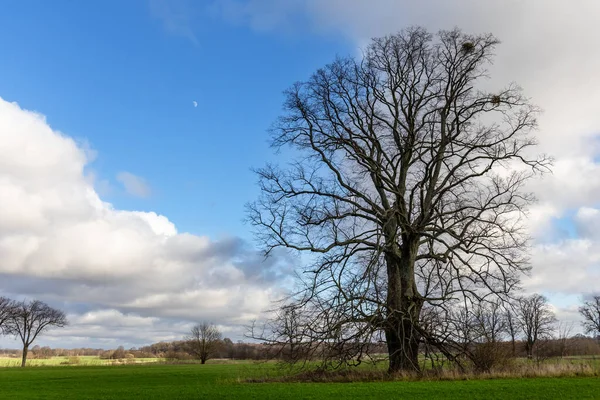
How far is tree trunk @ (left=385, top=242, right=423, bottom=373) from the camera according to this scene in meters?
19.0

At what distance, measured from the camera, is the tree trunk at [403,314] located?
1903 cm

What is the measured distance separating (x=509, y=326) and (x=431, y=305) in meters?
3.23

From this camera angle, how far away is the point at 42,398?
1591 centimetres

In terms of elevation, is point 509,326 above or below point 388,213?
below

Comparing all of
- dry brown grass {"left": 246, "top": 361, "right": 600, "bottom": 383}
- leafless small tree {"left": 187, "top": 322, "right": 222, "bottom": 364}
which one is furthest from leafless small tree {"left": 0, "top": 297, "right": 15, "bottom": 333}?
dry brown grass {"left": 246, "top": 361, "right": 600, "bottom": 383}

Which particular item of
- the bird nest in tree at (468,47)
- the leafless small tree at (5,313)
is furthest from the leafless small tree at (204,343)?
the bird nest in tree at (468,47)

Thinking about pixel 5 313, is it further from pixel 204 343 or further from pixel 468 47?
pixel 468 47

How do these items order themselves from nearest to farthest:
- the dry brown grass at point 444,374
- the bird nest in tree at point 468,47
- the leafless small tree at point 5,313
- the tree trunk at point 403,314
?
the dry brown grass at point 444,374, the tree trunk at point 403,314, the bird nest in tree at point 468,47, the leafless small tree at point 5,313

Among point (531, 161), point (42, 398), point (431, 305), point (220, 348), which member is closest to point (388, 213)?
point (431, 305)

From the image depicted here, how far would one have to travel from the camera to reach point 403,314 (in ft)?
63.0

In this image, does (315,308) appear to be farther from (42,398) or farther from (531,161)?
(531,161)

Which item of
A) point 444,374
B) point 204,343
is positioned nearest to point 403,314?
point 444,374

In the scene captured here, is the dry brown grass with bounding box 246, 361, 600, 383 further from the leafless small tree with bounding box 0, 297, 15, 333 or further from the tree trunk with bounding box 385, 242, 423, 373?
the leafless small tree with bounding box 0, 297, 15, 333

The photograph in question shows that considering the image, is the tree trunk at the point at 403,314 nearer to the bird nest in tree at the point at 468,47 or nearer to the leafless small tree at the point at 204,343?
→ the bird nest in tree at the point at 468,47
